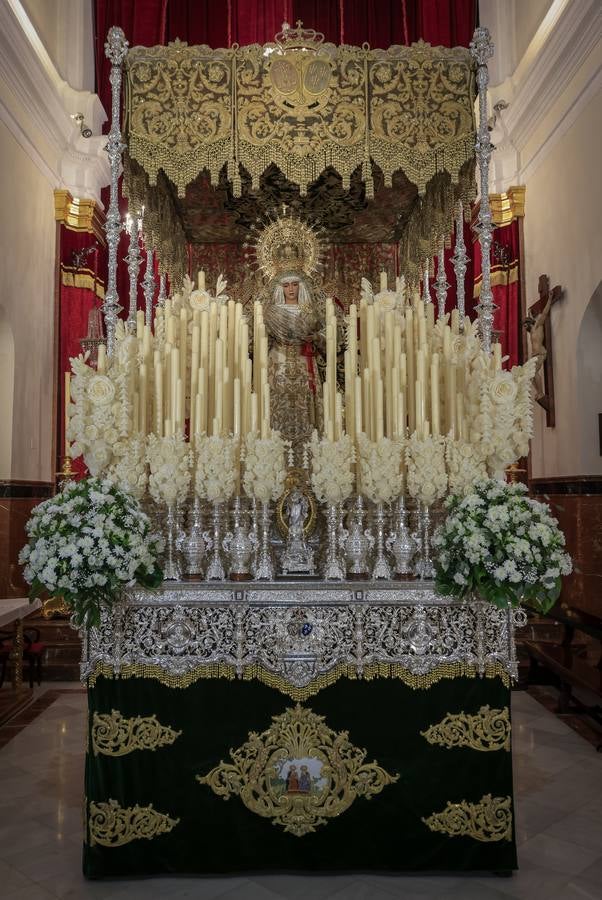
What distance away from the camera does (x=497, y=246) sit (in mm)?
8500

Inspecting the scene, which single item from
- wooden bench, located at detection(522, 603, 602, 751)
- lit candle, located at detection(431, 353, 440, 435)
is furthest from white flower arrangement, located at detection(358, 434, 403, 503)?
wooden bench, located at detection(522, 603, 602, 751)

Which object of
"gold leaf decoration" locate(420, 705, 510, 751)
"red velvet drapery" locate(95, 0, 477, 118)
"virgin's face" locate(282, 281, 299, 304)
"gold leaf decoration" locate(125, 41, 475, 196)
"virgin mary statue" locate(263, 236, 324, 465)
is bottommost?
"gold leaf decoration" locate(420, 705, 510, 751)

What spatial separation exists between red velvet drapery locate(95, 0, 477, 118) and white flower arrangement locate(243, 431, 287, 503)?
7.05 m

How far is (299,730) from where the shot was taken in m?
3.52

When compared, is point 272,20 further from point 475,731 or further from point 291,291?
point 475,731

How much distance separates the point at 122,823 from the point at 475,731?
1723mm

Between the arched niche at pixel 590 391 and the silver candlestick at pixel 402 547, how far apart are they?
399 centimetres

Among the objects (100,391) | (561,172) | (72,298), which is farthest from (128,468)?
(561,172)

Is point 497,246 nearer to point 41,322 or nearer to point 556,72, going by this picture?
point 556,72

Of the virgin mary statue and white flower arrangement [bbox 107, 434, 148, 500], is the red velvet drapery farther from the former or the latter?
white flower arrangement [bbox 107, 434, 148, 500]

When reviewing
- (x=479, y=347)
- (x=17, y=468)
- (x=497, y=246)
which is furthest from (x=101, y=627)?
(x=497, y=246)

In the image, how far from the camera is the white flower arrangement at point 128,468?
3682 millimetres

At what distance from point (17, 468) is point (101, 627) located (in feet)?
14.7

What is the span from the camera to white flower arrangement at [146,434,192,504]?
3617 mm
